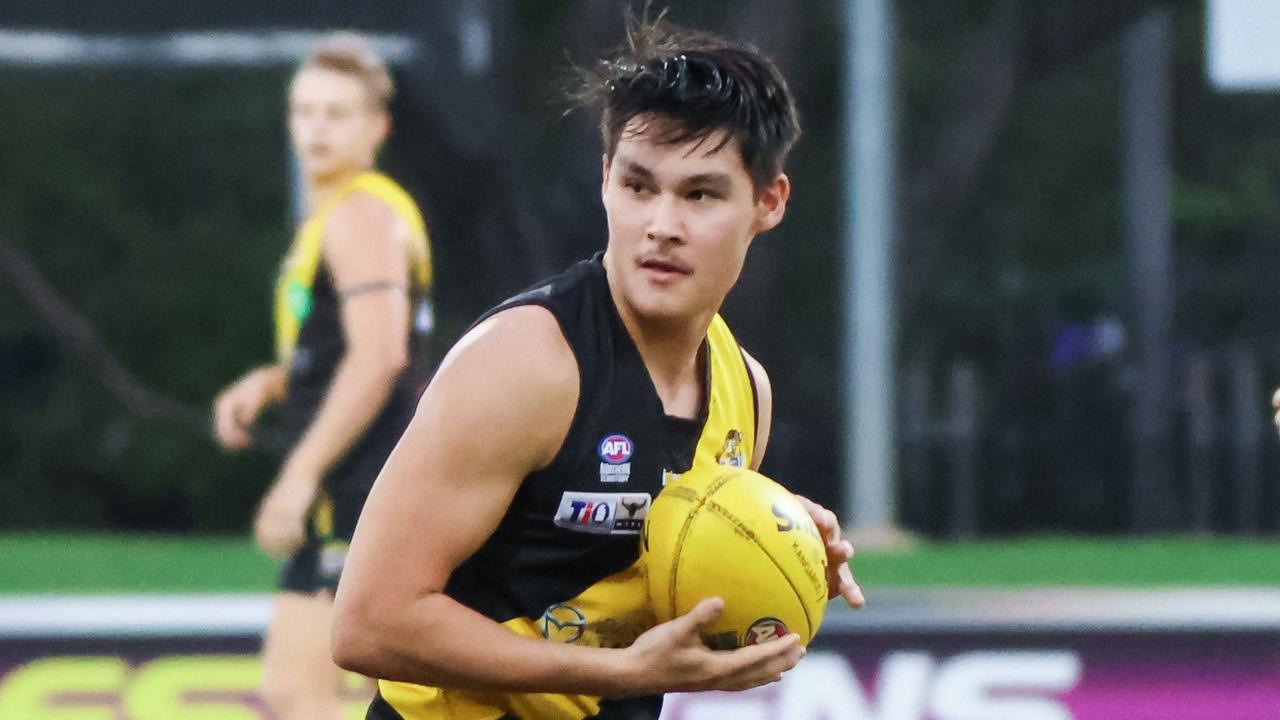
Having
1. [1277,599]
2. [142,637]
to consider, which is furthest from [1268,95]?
[142,637]

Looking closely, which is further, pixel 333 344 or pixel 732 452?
pixel 333 344

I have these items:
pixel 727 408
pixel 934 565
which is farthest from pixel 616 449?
pixel 934 565

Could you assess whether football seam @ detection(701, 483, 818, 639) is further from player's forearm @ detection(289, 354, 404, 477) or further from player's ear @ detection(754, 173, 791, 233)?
player's forearm @ detection(289, 354, 404, 477)

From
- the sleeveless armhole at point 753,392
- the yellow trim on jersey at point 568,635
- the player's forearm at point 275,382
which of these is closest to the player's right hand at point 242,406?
the player's forearm at point 275,382

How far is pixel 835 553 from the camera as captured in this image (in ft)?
11.2

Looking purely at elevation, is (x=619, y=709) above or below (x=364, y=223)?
below

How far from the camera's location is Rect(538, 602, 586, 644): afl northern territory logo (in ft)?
10.2

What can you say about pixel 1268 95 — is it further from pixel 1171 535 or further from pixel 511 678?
pixel 511 678

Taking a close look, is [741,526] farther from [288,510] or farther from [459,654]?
[288,510]

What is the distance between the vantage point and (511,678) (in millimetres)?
2936

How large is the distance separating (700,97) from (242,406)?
2806mm

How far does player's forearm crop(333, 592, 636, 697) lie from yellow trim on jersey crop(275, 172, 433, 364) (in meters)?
2.59

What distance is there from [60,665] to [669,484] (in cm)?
387

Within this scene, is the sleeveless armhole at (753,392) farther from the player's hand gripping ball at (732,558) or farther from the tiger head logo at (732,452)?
the player's hand gripping ball at (732,558)
